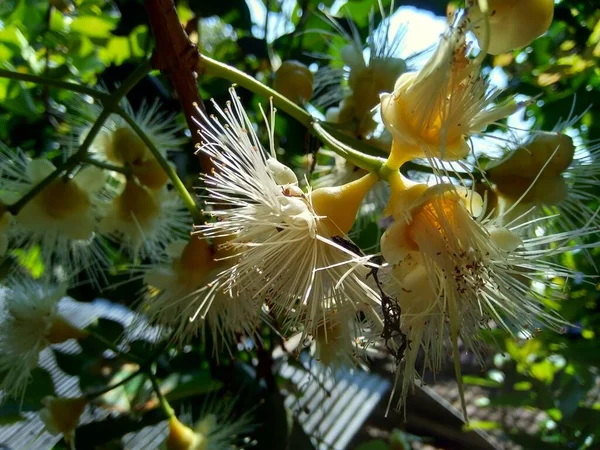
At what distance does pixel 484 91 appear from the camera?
49cm

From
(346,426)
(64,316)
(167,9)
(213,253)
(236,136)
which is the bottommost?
(346,426)

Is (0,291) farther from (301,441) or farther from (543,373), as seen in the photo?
(543,373)

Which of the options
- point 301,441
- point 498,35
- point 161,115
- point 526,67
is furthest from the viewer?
point 526,67

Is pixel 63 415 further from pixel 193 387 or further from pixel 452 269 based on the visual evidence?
pixel 452 269

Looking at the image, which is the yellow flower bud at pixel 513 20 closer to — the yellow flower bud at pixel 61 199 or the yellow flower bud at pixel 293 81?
the yellow flower bud at pixel 293 81

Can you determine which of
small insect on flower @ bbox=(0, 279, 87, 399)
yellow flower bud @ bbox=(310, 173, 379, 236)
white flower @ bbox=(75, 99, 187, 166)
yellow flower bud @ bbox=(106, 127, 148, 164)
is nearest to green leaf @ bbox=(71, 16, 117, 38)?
white flower @ bbox=(75, 99, 187, 166)

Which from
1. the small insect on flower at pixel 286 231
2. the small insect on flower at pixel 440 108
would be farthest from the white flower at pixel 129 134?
the small insect on flower at pixel 440 108

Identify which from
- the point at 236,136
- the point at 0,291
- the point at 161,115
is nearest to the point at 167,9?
the point at 236,136

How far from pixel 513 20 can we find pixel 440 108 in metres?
0.09

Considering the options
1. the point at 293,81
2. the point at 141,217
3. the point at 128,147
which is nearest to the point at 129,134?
the point at 128,147

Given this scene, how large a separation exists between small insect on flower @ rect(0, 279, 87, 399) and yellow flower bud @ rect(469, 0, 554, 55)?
746 mm

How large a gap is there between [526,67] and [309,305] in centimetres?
84

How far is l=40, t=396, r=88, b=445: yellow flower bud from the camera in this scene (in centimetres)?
80

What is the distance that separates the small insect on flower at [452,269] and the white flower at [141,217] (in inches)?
16.7
